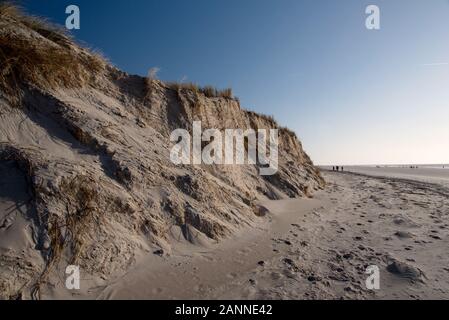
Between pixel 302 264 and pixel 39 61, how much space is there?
609cm

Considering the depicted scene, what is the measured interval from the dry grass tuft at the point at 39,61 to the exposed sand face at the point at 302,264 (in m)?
3.95

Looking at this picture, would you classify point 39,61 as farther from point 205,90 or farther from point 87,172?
point 205,90

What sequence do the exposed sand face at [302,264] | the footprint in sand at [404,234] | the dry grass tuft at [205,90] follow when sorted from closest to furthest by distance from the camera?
the exposed sand face at [302,264], the footprint in sand at [404,234], the dry grass tuft at [205,90]

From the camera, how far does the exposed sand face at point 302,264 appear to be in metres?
3.62

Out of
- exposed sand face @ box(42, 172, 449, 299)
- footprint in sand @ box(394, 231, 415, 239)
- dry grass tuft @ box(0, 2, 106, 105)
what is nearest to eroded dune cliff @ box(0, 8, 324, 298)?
dry grass tuft @ box(0, 2, 106, 105)

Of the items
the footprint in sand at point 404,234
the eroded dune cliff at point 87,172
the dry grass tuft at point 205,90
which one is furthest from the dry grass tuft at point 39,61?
the footprint in sand at point 404,234

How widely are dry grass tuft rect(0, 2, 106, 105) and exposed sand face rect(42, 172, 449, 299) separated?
3.95 m

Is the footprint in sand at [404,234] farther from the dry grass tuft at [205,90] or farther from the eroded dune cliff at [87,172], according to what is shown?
the dry grass tuft at [205,90]

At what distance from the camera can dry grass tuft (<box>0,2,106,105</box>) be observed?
503 cm
